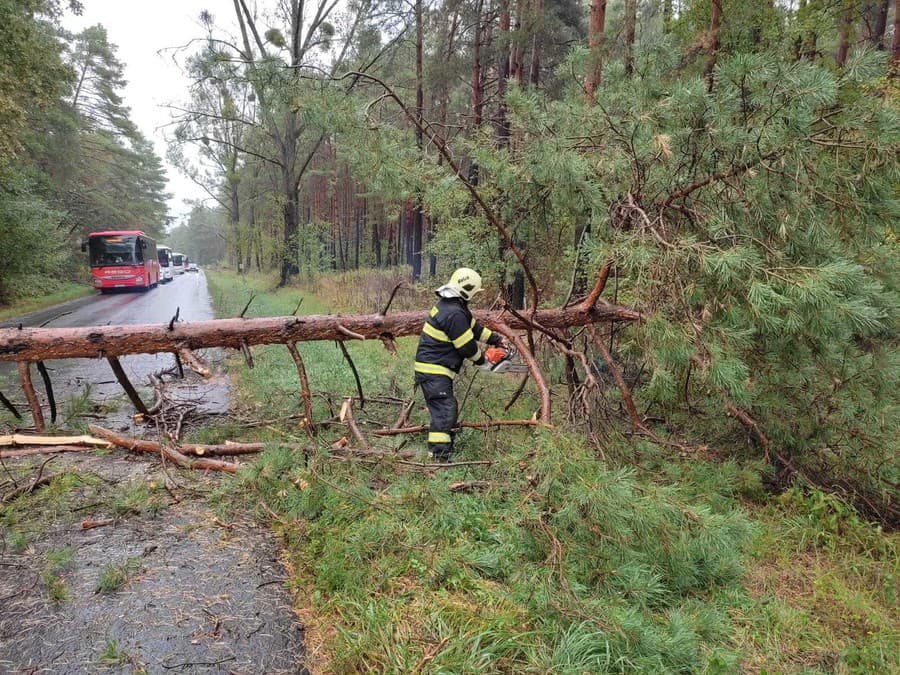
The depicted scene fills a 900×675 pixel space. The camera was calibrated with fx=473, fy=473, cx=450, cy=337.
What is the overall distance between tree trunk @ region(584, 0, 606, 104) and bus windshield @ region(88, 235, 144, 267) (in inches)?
789

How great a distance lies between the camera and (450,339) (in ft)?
13.5

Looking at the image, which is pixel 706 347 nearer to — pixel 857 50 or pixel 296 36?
pixel 857 50

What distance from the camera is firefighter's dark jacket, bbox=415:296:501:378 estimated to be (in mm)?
4066

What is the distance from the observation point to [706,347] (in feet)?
9.84

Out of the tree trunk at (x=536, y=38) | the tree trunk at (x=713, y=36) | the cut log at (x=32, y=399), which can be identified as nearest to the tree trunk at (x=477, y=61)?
the tree trunk at (x=536, y=38)

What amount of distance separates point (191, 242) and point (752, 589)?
320 ft

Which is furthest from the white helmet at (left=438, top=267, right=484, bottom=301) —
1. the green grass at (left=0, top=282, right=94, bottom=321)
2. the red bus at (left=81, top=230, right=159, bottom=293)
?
the red bus at (left=81, top=230, right=159, bottom=293)

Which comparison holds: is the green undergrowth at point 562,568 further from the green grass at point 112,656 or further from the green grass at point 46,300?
the green grass at point 46,300

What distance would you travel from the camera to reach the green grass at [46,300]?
526 inches

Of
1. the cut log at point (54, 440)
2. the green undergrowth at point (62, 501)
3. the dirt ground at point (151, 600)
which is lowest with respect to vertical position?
the dirt ground at point (151, 600)

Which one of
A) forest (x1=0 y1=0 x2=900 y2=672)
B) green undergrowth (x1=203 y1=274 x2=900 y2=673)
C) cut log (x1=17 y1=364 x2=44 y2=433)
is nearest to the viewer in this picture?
green undergrowth (x1=203 y1=274 x2=900 y2=673)

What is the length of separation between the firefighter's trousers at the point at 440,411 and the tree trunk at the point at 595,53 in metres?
3.08

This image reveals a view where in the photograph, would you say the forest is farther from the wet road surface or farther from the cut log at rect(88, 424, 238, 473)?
the cut log at rect(88, 424, 238, 473)

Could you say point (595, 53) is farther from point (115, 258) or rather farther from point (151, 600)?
point (115, 258)
